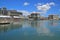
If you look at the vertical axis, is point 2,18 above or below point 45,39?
above

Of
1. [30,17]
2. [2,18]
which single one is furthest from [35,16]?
[2,18]

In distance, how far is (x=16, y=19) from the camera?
21766 mm

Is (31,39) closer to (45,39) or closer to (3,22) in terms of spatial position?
(45,39)

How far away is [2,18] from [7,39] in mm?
10866

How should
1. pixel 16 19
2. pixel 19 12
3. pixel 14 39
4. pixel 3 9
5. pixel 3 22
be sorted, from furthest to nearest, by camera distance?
pixel 19 12
pixel 3 9
pixel 16 19
pixel 3 22
pixel 14 39

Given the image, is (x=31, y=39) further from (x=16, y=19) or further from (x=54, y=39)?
(x=16, y=19)

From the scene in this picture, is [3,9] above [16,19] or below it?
above

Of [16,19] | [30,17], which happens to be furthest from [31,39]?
[30,17]

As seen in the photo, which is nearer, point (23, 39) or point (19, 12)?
Answer: point (23, 39)

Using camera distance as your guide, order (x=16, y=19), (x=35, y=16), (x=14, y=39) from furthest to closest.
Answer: (x=35, y=16) → (x=16, y=19) → (x=14, y=39)

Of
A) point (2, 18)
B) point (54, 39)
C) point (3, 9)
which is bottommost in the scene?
point (54, 39)

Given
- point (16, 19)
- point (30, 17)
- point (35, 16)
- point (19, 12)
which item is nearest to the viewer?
point (16, 19)

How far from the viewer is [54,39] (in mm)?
5625

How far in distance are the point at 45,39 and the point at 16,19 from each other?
1655cm
